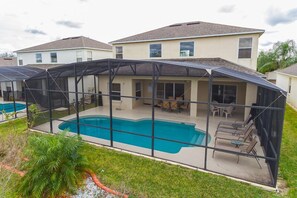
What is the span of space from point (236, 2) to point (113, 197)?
15.0 m

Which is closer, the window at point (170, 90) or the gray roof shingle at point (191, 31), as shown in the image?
the gray roof shingle at point (191, 31)

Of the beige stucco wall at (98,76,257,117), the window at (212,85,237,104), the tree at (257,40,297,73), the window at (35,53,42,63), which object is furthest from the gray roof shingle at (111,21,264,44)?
the tree at (257,40,297,73)

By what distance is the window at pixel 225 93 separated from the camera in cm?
1486

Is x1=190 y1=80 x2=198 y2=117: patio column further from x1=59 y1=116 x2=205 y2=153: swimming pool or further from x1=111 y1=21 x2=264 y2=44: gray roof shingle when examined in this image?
x1=111 y1=21 x2=264 y2=44: gray roof shingle

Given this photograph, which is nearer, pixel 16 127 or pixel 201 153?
pixel 201 153

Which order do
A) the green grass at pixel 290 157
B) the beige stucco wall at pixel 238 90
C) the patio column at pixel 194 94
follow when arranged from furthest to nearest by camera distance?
the beige stucco wall at pixel 238 90, the patio column at pixel 194 94, the green grass at pixel 290 157

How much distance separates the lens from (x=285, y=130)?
10.6 meters

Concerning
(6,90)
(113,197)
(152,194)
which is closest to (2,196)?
(113,197)

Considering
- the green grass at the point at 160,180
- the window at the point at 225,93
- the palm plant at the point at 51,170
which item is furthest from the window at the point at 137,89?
the palm plant at the point at 51,170

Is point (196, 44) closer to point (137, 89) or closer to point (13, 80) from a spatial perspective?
point (137, 89)

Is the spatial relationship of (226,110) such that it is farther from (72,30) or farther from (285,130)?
(72,30)

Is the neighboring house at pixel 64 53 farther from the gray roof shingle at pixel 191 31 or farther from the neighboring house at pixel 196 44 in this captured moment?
the gray roof shingle at pixel 191 31

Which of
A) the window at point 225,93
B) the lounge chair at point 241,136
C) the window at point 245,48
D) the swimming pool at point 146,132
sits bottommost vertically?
the swimming pool at point 146,132

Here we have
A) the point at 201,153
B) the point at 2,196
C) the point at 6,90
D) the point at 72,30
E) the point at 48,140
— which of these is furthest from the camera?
the point at 72,30
